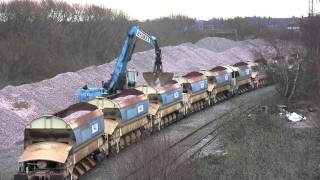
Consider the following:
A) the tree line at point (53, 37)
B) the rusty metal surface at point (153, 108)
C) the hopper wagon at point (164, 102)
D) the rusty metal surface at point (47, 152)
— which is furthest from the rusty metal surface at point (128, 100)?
the tree line at point (53, 37)

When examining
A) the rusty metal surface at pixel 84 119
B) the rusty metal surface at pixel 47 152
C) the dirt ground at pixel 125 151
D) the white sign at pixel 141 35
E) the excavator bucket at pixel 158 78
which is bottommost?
the dirt ground at pixel 125 151

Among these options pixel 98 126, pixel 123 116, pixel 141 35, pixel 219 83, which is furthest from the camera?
pixel 219 83

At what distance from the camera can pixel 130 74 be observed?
3200cm

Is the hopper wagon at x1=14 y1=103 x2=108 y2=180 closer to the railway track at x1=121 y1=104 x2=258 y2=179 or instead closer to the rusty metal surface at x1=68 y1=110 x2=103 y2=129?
the rusty metal surface at x1=68 y1=110 x2=103 y2=129

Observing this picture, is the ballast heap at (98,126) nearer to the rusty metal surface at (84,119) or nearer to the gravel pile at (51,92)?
the rusty metal surface at (84,119)

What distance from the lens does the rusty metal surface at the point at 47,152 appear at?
16.9 m

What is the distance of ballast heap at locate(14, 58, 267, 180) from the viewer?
674 inches

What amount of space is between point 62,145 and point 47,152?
716mm

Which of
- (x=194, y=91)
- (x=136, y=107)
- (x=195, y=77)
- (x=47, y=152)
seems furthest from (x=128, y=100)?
(x=195, y=77)

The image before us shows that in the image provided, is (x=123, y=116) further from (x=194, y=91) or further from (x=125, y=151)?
(x=194, y=91)

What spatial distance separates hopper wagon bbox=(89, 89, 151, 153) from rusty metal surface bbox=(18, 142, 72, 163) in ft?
14.0

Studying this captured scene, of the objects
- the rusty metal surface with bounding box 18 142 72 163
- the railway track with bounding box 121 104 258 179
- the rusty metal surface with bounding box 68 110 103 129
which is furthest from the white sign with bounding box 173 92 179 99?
the rusty metal surface with bounding box 18 142 72 163

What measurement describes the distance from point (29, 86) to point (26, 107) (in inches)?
159

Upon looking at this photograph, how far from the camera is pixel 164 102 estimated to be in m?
29.4
